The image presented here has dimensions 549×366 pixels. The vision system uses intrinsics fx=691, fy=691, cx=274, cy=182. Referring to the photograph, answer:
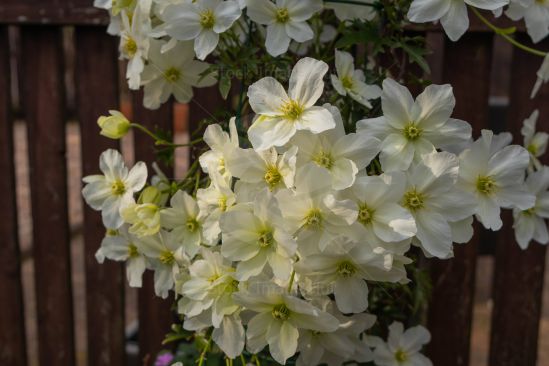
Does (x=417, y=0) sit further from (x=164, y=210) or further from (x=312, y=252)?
(x=164, y=210)

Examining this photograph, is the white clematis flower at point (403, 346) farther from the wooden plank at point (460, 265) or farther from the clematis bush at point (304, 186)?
the wooden plank at point (460, 265)

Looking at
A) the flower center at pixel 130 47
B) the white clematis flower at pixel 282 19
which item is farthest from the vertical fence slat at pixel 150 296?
the white clematis flower at pixel 282 19

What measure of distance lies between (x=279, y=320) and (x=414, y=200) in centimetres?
25

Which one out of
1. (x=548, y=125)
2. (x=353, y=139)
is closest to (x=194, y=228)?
(x=353, y=139)

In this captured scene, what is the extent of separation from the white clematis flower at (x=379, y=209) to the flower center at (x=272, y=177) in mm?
94

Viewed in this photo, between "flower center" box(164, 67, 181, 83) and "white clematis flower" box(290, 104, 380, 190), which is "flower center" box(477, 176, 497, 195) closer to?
"white clematis flower" box(290, 104, 380, 190)

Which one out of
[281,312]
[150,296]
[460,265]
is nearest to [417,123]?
[281,312]

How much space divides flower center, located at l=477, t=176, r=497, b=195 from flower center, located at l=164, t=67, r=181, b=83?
0.57 m

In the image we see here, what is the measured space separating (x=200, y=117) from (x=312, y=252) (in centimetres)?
96

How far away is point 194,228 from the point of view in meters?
1.12

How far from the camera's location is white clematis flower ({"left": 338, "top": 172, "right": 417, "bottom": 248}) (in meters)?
0.89

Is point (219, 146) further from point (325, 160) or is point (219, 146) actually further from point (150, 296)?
point (150, 296)

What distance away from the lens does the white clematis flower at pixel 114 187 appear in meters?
1.19

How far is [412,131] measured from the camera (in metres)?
0.97
